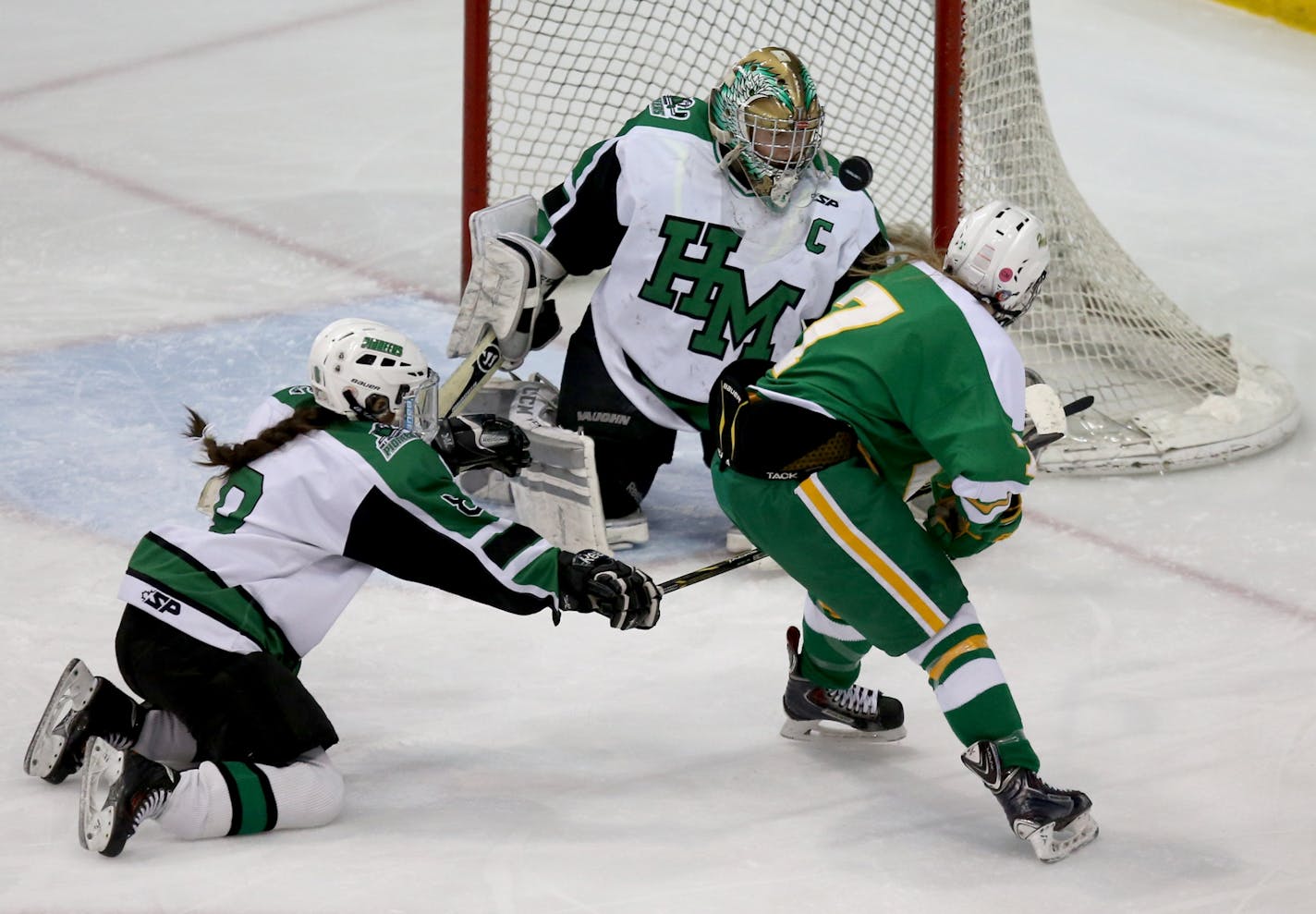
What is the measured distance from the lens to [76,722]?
8.95 feet

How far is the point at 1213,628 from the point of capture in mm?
3570

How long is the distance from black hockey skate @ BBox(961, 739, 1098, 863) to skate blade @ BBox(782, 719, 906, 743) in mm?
441

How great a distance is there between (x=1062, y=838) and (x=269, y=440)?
3.97 feet

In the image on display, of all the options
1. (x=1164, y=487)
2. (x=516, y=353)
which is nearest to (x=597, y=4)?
(x=516, y=353)

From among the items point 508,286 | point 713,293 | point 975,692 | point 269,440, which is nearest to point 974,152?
point 713,293

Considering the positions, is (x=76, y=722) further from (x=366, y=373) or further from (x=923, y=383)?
(x=923, y=383)

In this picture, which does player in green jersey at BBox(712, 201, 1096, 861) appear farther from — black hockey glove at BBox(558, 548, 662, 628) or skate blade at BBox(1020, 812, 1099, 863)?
black hockey glove at BBox(558, 548, 662, 628)

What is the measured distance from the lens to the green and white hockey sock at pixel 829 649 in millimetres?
3021

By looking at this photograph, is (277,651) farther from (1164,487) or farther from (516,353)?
(1164,487)

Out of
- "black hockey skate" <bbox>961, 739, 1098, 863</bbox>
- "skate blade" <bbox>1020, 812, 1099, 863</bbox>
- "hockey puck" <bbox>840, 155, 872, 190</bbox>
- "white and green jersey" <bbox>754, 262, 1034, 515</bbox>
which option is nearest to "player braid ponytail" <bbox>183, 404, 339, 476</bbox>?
"white and green jersey" <bbox>754, 262, 1034, 515</bbox>

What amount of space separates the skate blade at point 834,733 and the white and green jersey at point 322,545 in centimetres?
56

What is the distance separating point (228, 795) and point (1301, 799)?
1556 millimetres

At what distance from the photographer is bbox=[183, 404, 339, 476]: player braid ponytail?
2723 millimetres

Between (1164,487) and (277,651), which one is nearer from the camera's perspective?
(277,651)
